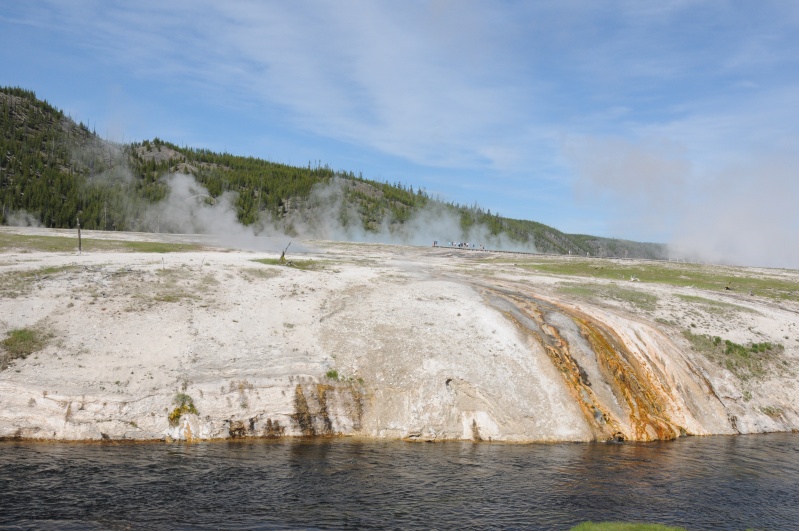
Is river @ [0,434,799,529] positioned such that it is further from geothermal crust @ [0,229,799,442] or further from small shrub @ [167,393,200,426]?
geothermal crust @ [0,229,799,442]

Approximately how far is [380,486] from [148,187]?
14238 centimetres

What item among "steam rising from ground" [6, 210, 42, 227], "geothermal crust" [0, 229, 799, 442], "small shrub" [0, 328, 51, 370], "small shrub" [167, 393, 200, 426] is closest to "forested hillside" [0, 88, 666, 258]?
"steam rising from ground" [6, 210, 42, 227]

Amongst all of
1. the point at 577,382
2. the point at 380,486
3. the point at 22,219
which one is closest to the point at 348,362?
the point at 380,486

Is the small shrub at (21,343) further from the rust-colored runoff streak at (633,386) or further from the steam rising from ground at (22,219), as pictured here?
the steam rising from ground at (22,219)

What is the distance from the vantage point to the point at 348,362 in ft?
82.0

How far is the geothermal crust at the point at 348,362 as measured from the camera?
20906 millimetres

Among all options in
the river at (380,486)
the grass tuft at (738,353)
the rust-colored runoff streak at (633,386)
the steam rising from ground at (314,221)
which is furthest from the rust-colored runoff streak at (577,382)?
the steam rising from ground at (314,221)

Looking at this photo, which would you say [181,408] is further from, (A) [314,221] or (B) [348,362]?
(A) [314,221]

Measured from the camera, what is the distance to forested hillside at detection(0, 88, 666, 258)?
122 m

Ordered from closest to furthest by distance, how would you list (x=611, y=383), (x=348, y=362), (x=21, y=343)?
(x=21, y=343), (x=348, y=362), (x=611, y=383)

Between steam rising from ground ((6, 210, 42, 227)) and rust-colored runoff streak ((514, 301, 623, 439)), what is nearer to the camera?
rust-colored runoff streak ((514, 301, 623, 439))

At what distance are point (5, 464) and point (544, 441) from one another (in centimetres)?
1882

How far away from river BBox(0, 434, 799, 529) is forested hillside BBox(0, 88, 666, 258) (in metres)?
115

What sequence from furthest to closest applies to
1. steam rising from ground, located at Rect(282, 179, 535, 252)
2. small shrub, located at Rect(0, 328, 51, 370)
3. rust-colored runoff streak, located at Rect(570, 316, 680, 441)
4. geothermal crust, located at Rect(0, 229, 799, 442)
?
1. steam rising from ground, located at Rect(282, 179, 535, 252)
2. rust-colored runoff streak, located at Rect(570, 316, 680, 441)
3. small shrub, located at Rect(0, 328, 51, 370)
4. geothermal crust, located at Rect(0, 229, 799, 442)
